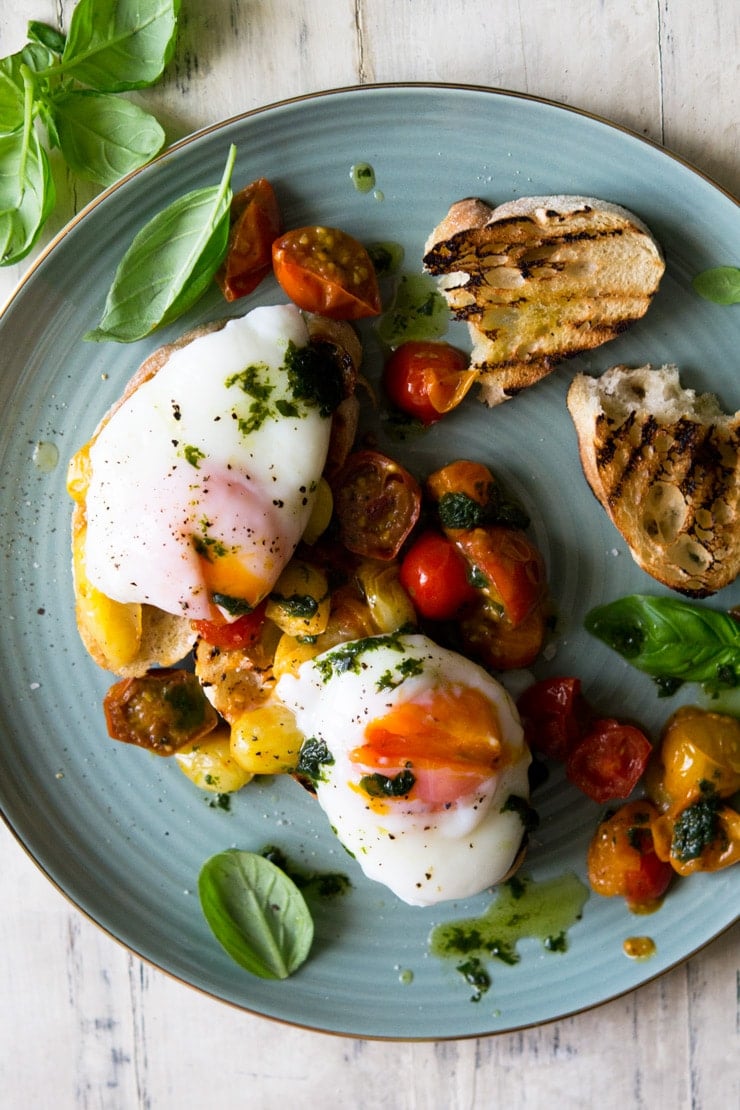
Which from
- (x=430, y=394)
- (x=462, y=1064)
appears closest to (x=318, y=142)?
(x=430, y=394)

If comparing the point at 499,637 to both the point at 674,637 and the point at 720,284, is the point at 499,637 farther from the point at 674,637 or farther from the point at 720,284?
the point at 720,284

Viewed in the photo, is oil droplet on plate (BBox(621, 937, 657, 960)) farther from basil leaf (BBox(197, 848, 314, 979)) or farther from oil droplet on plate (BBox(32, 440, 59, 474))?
oil droplet on plate (BBox(32, 440, 59, 474))

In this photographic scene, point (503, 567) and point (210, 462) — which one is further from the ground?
point (210, 462)

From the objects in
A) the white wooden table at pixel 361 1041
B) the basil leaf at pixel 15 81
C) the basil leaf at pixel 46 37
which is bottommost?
the white wooden table at pixel 361 1041

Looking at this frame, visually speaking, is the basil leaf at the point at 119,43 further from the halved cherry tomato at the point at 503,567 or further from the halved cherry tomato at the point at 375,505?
the halved cherry tomato at the point at 503,567

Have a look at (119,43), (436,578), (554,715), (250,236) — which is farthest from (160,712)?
(119,43)

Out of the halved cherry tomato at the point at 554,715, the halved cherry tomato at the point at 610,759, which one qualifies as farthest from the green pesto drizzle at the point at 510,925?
the halved cherry tomato at the point at 554,715

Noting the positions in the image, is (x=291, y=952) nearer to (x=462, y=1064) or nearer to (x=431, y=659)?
(x=462, y=1064)
